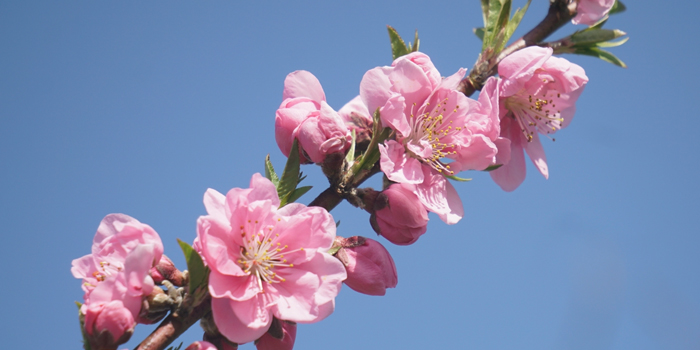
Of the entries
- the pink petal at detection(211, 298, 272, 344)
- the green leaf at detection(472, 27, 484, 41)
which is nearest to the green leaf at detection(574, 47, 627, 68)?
the green leaf at detection(472, 27, 484, 41)

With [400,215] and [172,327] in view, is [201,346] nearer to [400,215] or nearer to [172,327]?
[172,327]

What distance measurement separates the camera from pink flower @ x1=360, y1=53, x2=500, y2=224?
208 centimetres

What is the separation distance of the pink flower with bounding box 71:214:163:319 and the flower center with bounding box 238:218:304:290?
0.91 feet

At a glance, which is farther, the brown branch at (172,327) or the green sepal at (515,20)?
the green sepal at (515,20)

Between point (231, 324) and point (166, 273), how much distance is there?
0.27m

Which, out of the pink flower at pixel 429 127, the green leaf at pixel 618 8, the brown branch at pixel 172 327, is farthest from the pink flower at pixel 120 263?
the green leaf at pixel 618 8

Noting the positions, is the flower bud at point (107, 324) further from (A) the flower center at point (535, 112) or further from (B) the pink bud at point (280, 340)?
(A) the flower center at point (535, 112)

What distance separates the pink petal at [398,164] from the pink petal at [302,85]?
1.40 feet

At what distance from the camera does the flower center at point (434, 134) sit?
2178 mm

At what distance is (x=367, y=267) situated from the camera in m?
2.02

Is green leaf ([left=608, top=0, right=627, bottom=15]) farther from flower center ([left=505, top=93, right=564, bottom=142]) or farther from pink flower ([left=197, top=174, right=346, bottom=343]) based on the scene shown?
pink flower ([left=197, top=174, right=346, bottom=343])

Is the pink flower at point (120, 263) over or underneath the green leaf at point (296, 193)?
over

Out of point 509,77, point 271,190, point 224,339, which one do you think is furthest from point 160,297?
point 509,77

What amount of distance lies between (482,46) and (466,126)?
1.78ft
